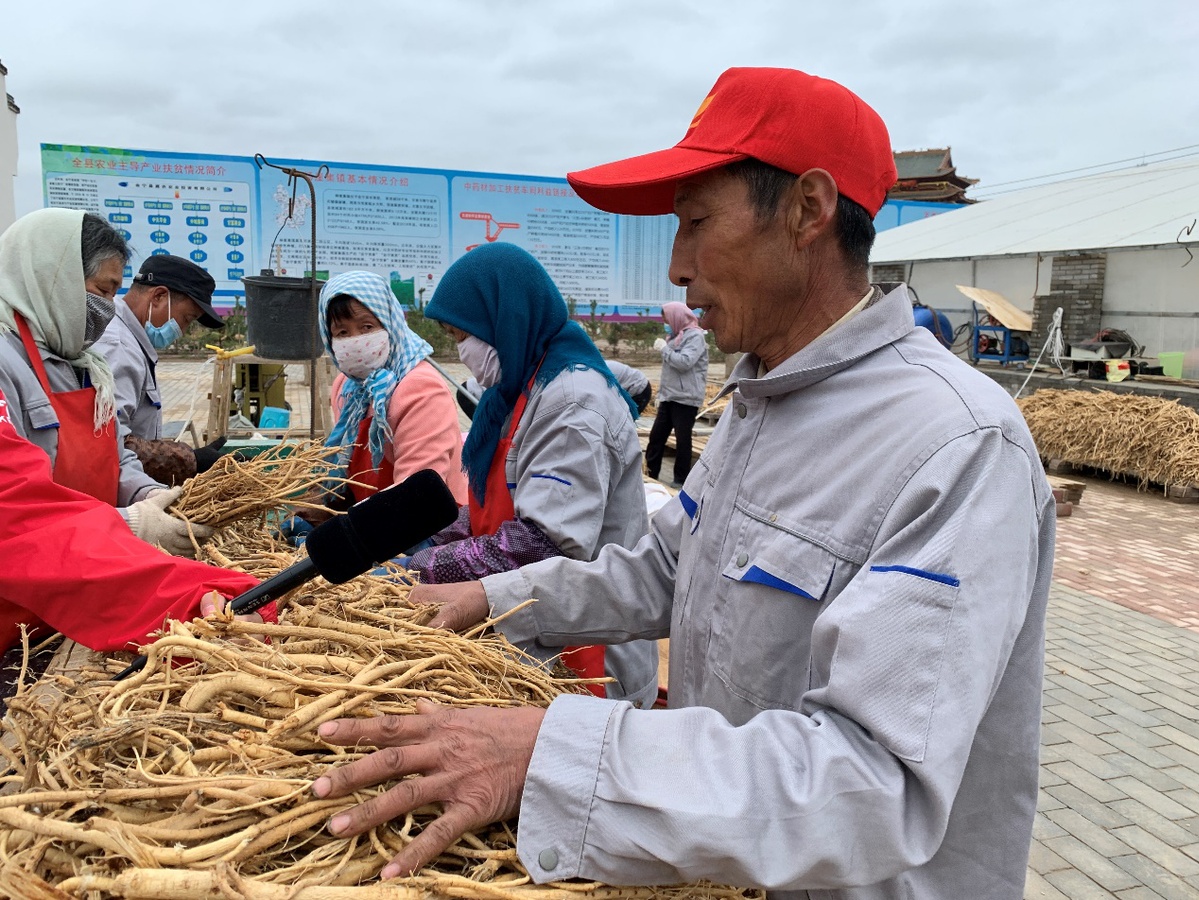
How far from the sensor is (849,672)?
0.91 meters

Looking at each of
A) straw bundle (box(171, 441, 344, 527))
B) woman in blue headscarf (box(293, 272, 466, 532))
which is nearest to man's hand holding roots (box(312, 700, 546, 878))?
straw bundle (box(171, 441, 344, 527))

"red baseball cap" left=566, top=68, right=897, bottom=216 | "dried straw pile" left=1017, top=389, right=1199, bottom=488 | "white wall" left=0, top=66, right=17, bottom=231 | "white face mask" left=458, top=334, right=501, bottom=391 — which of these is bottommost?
"dried straw pile" left=1017, top=389, right=1199, bottom=488

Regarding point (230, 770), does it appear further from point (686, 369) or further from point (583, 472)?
point (686, 369)

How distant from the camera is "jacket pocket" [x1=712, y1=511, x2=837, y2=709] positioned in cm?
111

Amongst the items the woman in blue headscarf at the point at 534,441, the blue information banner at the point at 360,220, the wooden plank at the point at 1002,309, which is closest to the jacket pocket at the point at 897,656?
the woman in blue headscarf at the point at 534,441

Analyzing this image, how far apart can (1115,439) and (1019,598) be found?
10.2 meters

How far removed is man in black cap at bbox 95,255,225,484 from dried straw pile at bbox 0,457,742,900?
2.15m

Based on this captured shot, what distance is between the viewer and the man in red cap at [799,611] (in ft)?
2.88

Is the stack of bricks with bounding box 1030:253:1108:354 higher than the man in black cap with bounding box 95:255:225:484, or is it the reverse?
the stack of bricks with bounding box 1030:253:1108:354

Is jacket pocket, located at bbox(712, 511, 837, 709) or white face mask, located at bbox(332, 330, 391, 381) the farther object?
white face mask, located at bbox(332, 330, 391, 381)

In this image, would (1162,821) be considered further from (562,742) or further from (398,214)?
(398,214)

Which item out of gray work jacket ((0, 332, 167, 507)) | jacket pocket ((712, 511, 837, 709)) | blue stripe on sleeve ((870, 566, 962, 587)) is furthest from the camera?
gray work jacket ((0, 332, 167, 507))

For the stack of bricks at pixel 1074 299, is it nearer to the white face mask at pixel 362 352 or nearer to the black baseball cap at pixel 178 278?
the black baseball cap at pixel 178 278

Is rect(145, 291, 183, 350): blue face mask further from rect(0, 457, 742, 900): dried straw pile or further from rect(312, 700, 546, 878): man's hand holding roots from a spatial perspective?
rect(312, 700, 546, 878): man's hand holding roots
